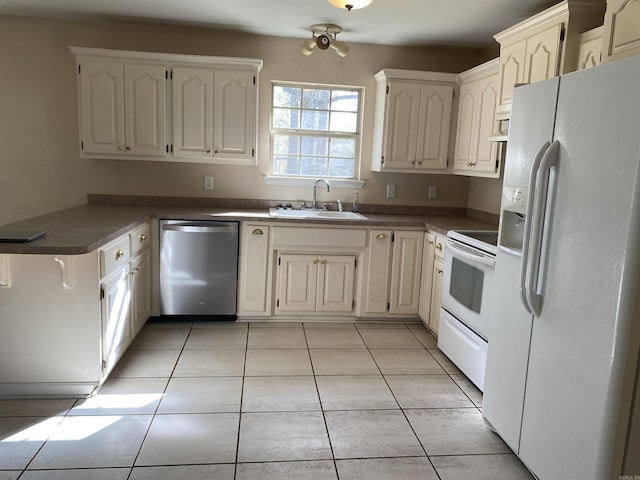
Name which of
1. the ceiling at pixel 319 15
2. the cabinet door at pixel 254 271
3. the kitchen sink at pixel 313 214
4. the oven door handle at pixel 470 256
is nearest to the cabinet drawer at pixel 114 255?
the cabinet door at pixel 254 271

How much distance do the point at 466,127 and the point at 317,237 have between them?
1514 millimetres

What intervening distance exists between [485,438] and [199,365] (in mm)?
1745

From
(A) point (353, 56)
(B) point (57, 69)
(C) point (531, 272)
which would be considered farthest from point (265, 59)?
(C) point (531, 272)

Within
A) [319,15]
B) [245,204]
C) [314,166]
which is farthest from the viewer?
[314,166]

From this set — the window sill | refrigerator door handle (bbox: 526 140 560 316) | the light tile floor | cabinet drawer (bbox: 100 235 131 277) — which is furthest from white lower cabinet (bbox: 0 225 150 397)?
refrigerator door handle (bbox: 526 140 560 316)

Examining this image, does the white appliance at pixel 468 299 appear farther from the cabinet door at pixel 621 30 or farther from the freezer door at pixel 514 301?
the cabinet door at pixel 621 30

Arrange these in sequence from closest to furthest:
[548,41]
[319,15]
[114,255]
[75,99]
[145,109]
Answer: [548,41] → [114,255] → [319,15] → [145,109] → [75,99]

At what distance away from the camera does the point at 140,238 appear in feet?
10.9

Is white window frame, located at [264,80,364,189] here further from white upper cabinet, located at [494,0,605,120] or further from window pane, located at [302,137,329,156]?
white upper cabinet, located at [494,0,605,120]

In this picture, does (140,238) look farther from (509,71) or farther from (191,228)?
(509,71)

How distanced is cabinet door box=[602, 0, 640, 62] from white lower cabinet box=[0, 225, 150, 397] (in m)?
2.66

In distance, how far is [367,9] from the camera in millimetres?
3326

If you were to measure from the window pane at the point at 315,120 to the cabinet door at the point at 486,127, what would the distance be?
53.1 inches

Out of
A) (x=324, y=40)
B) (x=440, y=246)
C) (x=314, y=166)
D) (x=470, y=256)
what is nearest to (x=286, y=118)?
(x=314, y=166)
